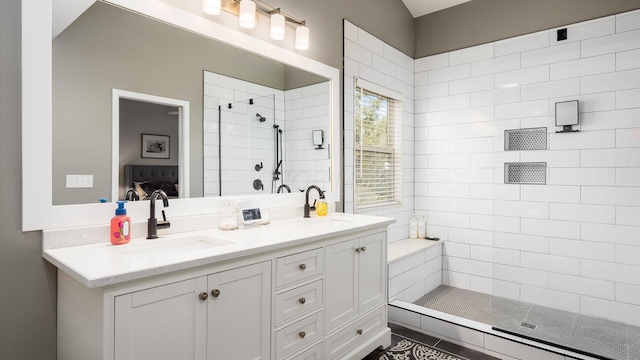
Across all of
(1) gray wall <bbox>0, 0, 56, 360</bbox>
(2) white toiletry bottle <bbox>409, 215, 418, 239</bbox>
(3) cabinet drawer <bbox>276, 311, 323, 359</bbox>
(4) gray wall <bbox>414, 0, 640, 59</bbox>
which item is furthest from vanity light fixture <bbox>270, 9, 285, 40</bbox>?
(2) white toiletry bottle <bbox>409, 215, 418, 239</bbox>

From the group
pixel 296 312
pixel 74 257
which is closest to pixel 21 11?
pixel 74 257

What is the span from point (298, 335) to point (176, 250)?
0.72m

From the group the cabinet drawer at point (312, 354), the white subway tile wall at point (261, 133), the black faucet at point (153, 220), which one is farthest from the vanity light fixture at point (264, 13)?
the cabinet drawer at point (312, 354)

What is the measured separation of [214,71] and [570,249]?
304 cm

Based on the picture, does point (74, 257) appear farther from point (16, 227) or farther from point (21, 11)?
point (21, 11)

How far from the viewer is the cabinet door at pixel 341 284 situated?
193cm

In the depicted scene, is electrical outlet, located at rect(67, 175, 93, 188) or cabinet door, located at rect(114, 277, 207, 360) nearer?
cabinet door, located at rect(114, 277, 207, 360)

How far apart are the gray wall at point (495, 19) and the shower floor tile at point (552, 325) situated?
2409 millimetres

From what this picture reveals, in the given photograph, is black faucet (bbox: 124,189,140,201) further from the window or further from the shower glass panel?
the window

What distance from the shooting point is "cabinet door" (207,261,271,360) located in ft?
4.51

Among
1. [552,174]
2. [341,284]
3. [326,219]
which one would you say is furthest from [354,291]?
[552,174]

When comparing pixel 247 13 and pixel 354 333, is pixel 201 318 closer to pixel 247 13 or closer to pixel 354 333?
pixel 354 333

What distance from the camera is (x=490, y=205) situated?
3.39 meters

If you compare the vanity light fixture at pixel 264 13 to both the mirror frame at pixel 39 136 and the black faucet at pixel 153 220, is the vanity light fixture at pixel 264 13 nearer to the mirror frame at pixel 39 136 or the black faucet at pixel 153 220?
the mirror frame at pixel 39 136
